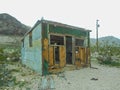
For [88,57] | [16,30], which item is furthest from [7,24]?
[88,57]

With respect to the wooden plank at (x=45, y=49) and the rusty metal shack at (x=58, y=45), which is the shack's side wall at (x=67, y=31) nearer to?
the rusty metal shack at (x=58, y=45)

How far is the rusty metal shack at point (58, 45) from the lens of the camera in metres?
16.0

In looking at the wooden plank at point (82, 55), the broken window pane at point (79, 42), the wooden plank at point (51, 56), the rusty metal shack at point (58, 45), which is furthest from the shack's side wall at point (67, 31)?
the wooden plank at point (51, 56)

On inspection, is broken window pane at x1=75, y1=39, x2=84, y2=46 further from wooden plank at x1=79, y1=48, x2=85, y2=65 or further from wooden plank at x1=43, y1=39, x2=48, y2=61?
wooden plank at x1=43, y1=39, x2=48, y2=61

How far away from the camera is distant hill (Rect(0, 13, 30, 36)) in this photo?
5012 cm

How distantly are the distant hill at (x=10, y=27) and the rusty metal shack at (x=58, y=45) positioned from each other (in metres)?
32.0

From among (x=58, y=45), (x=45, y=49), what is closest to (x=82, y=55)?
(x=58, y=45)

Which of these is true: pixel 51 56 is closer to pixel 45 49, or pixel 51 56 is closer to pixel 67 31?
pixel 45 49

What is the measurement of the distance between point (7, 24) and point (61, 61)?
1517 inches

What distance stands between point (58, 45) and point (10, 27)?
36531mm

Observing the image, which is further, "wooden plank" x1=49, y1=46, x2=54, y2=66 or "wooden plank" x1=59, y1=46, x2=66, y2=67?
"wooden plank" x1=59, y1=46, x2=66, y2=67

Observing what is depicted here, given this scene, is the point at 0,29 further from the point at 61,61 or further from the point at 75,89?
the point at 75,89

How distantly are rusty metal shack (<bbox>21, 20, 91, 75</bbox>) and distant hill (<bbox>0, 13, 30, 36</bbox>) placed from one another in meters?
32.0

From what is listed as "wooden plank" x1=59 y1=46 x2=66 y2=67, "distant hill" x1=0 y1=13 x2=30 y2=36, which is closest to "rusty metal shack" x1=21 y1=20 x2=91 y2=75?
"wooden plank" x1=59 y1=46 x2=66 y2=67
